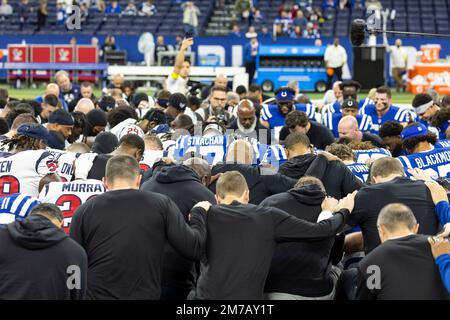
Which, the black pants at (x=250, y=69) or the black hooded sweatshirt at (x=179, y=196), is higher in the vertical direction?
the black pants at (x=250, y=69)

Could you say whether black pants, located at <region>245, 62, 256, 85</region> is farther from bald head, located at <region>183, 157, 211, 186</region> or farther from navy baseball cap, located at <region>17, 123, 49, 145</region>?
bald head, located at <region>183, 157, 211, 186</region>

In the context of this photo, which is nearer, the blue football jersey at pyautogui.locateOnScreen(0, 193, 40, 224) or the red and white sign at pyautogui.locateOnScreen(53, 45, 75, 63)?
the blue football jersey at pyautogui.locateOnScreen(0, 193, 40, 224)

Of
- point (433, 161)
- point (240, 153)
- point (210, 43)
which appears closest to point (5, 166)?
point (240, 153)

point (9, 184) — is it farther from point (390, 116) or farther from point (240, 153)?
point (390, 116)

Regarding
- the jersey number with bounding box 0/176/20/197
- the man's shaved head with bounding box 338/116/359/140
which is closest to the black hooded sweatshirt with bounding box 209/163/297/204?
the jersey number with bounding box 0/176/20/197

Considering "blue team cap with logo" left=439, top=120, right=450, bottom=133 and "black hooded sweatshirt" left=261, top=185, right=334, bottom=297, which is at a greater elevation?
"blue team cap with logo" left=439, top=120, right=450, bottom=133

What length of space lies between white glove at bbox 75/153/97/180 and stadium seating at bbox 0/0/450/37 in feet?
77.9

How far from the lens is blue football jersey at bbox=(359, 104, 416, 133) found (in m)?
13.0

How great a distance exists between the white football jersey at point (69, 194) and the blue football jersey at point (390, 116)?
257 inches

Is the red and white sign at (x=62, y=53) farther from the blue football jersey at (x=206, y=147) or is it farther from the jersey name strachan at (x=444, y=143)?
the jersey name strachan at (x=444, y=143)

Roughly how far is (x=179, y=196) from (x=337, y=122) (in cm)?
638

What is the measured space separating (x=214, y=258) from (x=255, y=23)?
1047 inches

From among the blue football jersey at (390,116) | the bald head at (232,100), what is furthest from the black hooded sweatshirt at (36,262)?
the bald head at (232,100)

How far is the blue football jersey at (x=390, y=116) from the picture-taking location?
13.0 metres
